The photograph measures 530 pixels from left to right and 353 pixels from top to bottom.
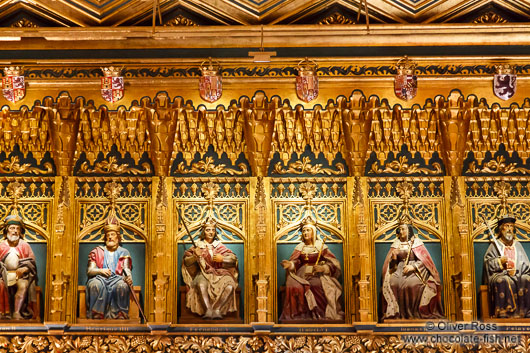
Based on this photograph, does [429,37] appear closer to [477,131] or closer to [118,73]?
[477,131]

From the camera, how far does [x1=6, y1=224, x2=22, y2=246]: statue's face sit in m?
14.7

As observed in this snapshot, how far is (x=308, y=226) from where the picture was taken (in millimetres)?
14891

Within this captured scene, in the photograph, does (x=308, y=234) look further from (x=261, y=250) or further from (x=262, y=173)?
(x=262, y=173)

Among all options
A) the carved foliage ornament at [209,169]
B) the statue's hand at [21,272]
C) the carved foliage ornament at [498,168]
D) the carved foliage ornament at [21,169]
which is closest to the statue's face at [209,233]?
the carved foliage ornament at [209,169]

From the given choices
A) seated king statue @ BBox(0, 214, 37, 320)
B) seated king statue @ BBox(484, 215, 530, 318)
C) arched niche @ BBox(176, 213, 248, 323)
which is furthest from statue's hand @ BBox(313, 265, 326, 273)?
seated king statue @ BBox(0, 214, 37, 320)

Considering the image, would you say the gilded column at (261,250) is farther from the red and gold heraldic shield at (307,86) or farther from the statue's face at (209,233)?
the red and gold heraldic shield at (307,86)

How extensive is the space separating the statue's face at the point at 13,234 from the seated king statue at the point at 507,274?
602 cm

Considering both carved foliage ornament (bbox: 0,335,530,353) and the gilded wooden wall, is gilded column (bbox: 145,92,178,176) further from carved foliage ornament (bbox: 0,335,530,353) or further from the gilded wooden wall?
carved foliage ornament (bbox: 0,335,530,353)

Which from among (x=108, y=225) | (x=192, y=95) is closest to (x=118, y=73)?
(x=192, y=95)

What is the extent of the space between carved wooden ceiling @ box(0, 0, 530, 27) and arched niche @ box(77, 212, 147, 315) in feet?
8.50

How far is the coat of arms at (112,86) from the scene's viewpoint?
14.2 meters

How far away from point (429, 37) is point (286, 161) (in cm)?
247

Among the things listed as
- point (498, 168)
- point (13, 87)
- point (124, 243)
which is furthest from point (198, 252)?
point (498, 168)

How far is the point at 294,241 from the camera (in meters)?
15.0
